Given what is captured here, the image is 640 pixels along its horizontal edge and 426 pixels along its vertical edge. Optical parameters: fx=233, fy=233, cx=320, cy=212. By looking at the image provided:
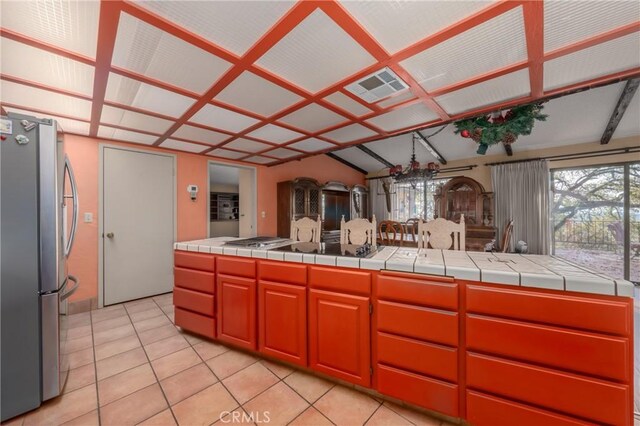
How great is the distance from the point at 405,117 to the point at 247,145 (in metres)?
2.27

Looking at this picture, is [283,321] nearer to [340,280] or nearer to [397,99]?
[340,280]

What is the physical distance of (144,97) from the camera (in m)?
2.10

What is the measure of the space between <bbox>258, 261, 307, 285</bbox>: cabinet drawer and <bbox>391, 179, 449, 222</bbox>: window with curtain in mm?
4799

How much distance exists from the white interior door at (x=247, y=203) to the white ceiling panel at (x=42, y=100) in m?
2.61

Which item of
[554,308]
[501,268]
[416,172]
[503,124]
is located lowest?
[554,308]

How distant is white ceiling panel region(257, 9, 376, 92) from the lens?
54.2 inches

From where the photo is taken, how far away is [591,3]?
119 centimetres

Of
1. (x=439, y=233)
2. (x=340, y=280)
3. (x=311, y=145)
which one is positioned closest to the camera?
(x=340, y=280)

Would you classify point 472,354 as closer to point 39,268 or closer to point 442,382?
point 442,382

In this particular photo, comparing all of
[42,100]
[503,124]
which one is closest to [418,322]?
[503,124]

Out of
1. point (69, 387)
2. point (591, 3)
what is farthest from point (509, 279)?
point (69, 387)

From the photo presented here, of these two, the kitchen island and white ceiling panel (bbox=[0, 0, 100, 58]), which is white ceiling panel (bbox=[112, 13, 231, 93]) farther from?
the kitchen island

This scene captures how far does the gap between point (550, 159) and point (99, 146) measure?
7.44m

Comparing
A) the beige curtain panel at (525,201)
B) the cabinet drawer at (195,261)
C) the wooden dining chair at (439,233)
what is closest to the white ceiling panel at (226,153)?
the cabinet drawer at (195,261)
